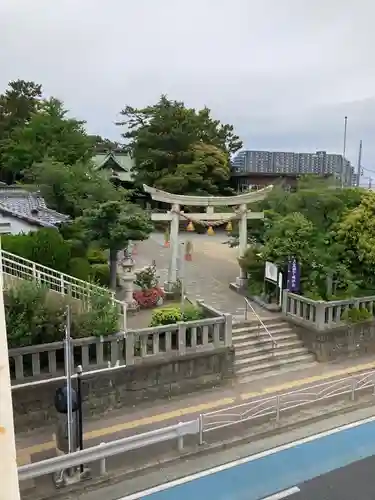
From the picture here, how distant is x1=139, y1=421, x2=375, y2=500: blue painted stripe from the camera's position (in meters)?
8.06

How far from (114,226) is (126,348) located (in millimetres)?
4978

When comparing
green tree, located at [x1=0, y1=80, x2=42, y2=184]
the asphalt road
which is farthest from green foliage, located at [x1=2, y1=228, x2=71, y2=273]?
green tree, located at [x1=0, y1=80, x2=42, y2=184]

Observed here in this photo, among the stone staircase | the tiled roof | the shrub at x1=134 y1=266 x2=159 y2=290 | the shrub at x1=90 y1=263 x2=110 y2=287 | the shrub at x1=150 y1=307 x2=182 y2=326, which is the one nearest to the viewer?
the shrub at x1=150 y1=307 x2=182 y2=326

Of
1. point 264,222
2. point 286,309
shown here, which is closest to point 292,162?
point 264,222

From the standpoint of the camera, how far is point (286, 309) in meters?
15.2

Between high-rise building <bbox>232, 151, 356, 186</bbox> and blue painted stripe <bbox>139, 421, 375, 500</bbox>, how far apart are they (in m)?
38.9

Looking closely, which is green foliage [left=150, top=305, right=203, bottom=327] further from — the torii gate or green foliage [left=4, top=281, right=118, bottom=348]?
the torii gate

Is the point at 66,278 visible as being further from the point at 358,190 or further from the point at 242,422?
the point at 358,190

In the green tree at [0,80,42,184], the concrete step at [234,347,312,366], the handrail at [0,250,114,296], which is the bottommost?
the concrete step at [234,347,312,366]

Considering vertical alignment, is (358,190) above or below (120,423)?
above

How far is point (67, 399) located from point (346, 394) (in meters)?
7.31

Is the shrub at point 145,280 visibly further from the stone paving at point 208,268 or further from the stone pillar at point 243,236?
the stone pillar at point 243,236

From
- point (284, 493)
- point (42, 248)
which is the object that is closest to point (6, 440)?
point (284, 493)

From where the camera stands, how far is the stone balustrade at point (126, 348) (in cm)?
1024
